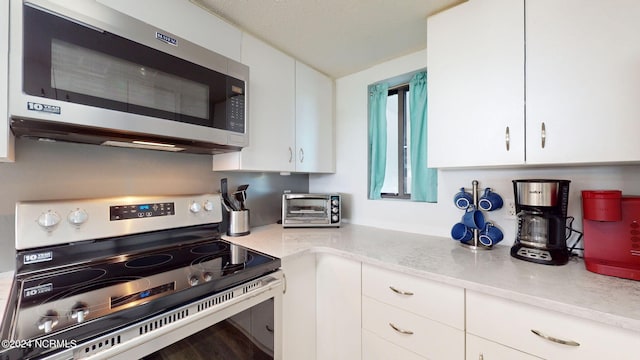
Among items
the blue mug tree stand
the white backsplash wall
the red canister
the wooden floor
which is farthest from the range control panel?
the red canister

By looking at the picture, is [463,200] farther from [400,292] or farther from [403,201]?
[400,292]

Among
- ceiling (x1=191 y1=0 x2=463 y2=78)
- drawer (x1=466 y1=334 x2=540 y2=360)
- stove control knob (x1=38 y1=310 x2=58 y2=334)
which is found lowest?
drawer (x1=466 y1=334 x2=540 y2=360)

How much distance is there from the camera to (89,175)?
1165 mm

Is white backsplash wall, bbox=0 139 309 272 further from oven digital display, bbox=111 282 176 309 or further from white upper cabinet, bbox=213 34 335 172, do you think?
oven digital display, bbox=111 282 176 309

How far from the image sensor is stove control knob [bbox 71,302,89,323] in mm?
657

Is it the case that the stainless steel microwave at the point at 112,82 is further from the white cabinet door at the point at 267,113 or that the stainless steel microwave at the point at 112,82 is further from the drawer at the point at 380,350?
the drawer at the point at 380,350

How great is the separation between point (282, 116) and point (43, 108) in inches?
43.6

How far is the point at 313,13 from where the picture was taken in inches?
51.0

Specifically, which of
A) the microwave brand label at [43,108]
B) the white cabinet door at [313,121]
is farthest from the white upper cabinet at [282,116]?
the microwave brand label at [43,108]

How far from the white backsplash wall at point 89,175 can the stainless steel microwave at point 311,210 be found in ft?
1.46

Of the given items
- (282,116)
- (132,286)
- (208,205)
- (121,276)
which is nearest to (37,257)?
(121,276)

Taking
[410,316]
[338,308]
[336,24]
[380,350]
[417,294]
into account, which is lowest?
[380,350]

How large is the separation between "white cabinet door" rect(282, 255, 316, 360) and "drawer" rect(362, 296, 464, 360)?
32cm

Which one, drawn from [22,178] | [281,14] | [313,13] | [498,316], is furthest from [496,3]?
[22,178]
